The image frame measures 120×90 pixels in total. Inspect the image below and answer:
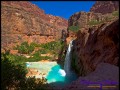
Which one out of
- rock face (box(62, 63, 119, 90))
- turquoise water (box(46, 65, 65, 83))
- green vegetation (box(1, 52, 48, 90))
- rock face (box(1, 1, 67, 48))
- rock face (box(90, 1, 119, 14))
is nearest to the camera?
rock face (box(62, 63, 119, 90))

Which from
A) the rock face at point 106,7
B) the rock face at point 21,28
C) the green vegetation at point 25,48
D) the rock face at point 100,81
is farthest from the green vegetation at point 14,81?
the rock face at point 106,7

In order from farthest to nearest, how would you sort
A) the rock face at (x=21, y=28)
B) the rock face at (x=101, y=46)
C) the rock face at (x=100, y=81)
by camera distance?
the rock face at (x=21, y=28)
the rock face at (x=101, y=46)
the rock face at (x=100, y=81)

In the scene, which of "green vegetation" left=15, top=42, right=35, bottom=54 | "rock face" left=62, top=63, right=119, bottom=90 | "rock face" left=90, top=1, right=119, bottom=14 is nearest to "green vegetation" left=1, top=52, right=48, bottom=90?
"rock face" left=62, top=63, right=119, bottom=90

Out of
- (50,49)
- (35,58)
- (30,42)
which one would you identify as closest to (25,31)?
(30,42)

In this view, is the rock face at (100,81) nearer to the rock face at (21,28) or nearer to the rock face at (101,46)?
the rock face at (101,46)

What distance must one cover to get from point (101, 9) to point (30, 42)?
4105 cm

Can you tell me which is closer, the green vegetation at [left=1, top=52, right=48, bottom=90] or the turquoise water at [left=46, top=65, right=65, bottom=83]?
the green vegetation at [left=1, top=52, right=48, bottom=90]

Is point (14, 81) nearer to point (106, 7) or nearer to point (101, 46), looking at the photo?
point (101, 46)

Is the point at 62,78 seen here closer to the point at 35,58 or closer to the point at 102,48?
the point at 102,48

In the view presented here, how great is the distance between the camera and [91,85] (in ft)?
34.5

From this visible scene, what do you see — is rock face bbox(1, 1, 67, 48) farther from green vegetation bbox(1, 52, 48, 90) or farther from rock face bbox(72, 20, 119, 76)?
green vegetation bbox(1, 52, 48, 90)

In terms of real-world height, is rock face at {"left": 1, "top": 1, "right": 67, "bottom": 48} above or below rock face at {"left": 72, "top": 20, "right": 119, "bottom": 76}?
above

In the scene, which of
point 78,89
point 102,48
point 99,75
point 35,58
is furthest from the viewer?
point 35,58

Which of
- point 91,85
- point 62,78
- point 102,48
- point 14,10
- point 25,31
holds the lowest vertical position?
point 62,78
